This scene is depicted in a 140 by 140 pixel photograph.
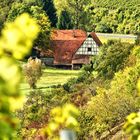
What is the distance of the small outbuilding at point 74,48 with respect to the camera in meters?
75.9

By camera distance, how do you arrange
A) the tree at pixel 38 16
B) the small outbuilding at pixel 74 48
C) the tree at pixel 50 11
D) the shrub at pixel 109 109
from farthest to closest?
the tree at pixel 50 11
the tree at pixel 38 16
the small outbuilding at pixel 74 48
the shrub at pixel 109 109

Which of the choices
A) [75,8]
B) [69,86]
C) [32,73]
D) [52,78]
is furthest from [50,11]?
[69,86]

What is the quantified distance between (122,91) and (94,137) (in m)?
3.83

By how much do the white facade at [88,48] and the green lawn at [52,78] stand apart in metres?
4.92

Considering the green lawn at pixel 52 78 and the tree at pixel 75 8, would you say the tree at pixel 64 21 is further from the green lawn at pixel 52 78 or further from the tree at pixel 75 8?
the green lawn at pixel 52 78

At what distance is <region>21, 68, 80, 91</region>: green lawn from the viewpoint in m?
60.9

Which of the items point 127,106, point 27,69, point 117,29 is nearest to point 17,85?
point 127,106

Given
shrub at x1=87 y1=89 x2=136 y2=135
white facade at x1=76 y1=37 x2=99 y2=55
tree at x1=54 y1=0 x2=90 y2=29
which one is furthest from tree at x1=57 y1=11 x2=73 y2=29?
shrub at x1=87 y1=89 x2=136 y2=135

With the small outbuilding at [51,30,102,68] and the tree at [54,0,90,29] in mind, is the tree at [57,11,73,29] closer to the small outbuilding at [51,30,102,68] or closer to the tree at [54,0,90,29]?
the tree at [54,0,90,29]

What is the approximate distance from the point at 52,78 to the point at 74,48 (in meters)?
13.9

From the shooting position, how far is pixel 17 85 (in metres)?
2.51

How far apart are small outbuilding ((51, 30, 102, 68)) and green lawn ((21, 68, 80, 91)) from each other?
3.20 m

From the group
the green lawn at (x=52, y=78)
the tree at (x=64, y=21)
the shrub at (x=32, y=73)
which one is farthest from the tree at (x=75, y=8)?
the shrub at (x=32, y=73)

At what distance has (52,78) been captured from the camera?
6531 cm
